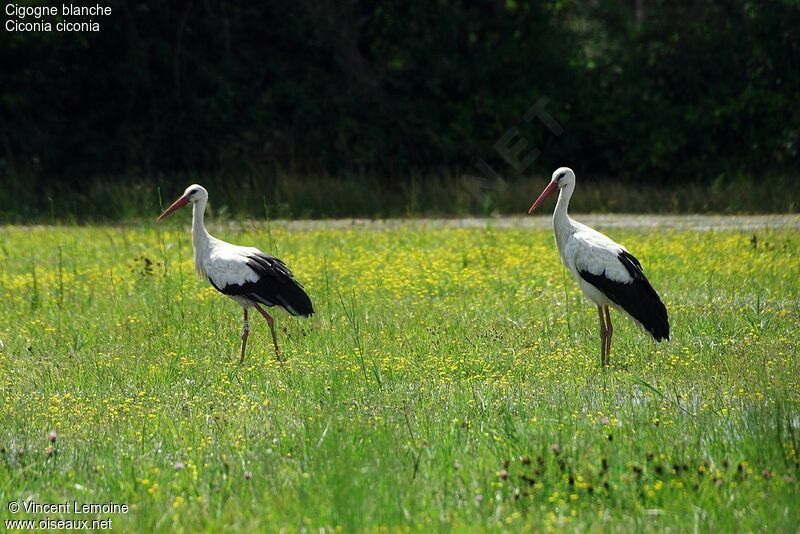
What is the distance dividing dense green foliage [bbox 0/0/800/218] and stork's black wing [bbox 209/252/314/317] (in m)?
13.4

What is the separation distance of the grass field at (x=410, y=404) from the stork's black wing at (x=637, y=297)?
0.24 m

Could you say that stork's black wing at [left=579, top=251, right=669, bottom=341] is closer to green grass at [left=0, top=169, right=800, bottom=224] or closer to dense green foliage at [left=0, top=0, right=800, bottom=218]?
green grass at [left=0, top=169, right=800, bottom=224]

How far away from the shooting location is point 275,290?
864 centimetres

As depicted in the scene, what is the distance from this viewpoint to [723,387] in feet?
23.8

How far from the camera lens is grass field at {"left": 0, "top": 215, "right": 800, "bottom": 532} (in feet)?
17.3

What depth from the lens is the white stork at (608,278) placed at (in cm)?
822

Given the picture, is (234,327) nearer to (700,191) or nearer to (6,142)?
(700,191)

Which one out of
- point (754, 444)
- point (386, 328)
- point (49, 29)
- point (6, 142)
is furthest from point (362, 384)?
point (6, 142)

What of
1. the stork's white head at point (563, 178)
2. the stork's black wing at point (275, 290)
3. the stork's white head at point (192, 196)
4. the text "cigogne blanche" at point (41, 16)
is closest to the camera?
the stork's black wing at point (275, 290)

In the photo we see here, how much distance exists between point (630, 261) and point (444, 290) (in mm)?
3025

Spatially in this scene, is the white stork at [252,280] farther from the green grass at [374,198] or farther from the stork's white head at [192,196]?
the green grass at [374,198]

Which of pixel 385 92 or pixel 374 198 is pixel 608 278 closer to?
pixel 374 198

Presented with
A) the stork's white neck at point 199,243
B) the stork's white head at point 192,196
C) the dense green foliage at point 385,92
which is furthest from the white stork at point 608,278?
the dense green foliage at point 385,92

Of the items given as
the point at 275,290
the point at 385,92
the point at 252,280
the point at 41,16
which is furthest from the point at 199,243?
the point at 385,92
